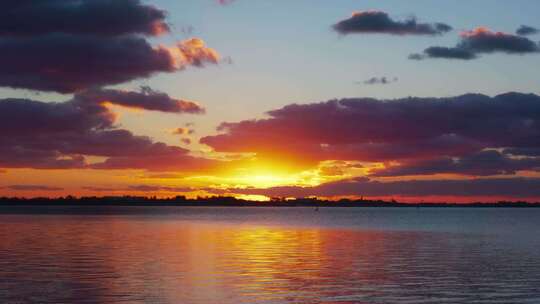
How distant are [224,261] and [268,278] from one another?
526 inches

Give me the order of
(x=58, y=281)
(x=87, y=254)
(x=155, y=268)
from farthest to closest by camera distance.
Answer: (x=87, y=254), (x=155, y=268), (x=58, y=281)

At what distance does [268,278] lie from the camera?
4522cm

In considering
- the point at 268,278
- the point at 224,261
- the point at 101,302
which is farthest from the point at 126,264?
the point at 101,302

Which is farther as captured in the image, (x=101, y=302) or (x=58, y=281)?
(x=58, y=281)

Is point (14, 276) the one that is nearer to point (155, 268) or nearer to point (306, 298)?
point (155, 268)

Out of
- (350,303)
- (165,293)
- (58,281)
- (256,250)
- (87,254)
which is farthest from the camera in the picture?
(256,250)

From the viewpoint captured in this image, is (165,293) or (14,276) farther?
(14,276)

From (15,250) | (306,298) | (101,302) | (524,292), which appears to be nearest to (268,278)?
(306,298)

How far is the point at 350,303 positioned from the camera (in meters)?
35.1

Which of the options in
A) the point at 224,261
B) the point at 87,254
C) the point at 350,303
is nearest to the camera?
the point at 350,303

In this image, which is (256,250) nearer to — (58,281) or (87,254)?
(87,254)

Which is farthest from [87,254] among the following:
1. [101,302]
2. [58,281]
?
[101,302]

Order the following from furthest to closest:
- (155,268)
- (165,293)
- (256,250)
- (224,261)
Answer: (256,250) < (224,261) < (155,268) < (165,293)

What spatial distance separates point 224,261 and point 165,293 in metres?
19.9
